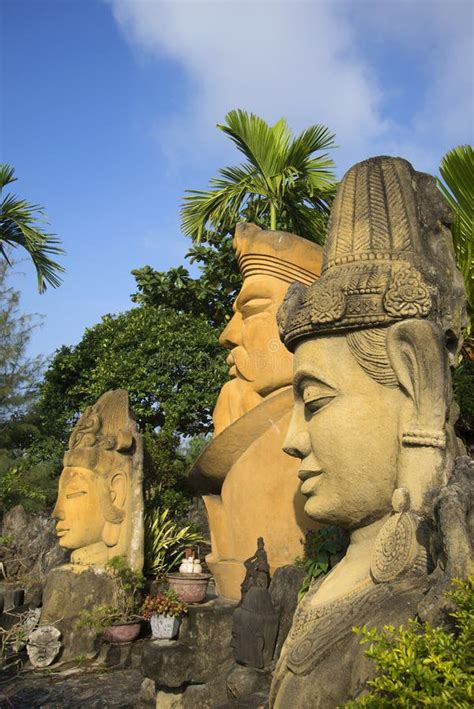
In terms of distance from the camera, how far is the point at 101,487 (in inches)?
267

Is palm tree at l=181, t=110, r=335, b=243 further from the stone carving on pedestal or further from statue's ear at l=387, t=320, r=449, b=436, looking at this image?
statue's ear at l=387, t=320, r=449, b=436

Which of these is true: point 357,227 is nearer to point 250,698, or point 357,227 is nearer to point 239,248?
point 250,698

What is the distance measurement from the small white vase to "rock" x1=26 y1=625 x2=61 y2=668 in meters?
1.31

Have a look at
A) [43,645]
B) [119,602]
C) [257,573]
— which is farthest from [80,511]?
[257,573]

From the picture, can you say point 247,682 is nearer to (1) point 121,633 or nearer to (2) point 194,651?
(2) point 194,651

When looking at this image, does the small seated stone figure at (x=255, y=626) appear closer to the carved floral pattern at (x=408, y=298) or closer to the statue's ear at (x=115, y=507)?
the carved floral pattern at (x=408, y=298)

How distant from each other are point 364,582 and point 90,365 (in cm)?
1102

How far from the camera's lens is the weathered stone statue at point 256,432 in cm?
497

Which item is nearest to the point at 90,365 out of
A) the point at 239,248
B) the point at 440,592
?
the point at 239,248

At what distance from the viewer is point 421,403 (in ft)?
7.70

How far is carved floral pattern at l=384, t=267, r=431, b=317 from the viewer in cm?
240

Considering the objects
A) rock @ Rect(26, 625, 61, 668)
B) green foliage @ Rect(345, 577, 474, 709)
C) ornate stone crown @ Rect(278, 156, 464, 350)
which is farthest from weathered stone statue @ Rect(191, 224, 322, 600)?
green foliage @ Rect(345, 577, 474, 709)

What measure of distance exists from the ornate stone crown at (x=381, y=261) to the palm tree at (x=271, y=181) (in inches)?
330

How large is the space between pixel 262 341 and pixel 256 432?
809mm
